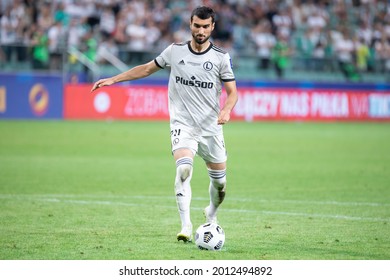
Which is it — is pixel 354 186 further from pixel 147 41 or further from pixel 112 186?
pixel 147 41

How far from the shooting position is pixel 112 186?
591 inches

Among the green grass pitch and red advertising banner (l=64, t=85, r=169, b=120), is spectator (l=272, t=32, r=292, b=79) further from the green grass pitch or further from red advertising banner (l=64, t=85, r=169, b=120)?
the green grass pitch

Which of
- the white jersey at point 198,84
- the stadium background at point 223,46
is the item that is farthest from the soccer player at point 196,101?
the stadium background at point 223,46

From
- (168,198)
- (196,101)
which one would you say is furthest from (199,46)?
(168,198)

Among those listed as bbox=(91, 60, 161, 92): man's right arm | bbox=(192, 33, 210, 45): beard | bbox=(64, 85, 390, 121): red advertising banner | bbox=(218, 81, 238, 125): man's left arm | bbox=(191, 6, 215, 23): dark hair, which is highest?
bbox=(191, 6, 215, 23): dark hair

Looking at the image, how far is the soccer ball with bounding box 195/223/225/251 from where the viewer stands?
8867mm

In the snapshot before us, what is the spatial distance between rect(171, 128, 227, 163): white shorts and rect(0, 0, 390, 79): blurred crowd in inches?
809

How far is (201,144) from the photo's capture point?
31.4 ft

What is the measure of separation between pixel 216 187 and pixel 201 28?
5.94 ft

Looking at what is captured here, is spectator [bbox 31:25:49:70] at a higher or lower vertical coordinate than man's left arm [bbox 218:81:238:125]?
lower

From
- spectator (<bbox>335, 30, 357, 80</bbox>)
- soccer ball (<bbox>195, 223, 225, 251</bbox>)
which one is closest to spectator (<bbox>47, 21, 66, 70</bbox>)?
spectator (<bbox>335, 30, 357, 80</bbox>)

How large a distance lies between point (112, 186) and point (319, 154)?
8.50 meters

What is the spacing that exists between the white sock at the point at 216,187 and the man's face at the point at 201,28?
4.93 ft

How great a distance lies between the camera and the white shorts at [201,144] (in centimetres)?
945
